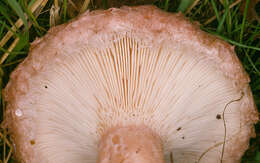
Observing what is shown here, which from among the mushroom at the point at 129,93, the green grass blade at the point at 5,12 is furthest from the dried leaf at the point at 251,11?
the green grass blade at the point at 5,12

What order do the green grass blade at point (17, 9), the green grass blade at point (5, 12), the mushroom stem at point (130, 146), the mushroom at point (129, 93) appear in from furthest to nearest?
1. the green grass blade at point (5, 12)
2. the green grass blade at point (17, 9)
3. the mushroom stem at point (130, 146)
4. the mushroom at point (129, 93)

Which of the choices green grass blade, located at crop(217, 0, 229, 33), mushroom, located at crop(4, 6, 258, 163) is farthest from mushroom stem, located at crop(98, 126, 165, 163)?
green grass blade, located at crop(217, 0, 229, 33)

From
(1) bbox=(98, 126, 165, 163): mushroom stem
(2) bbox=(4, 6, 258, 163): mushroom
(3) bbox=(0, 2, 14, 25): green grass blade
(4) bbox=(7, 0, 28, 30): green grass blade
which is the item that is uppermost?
(3) bbox=(0, 2, 14, 25): green grass blade

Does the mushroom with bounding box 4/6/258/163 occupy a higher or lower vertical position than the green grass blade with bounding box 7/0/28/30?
lower

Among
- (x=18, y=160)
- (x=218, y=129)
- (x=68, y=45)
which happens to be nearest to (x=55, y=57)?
(x=68, y=45)

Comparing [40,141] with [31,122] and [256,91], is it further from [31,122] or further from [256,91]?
[256,91]

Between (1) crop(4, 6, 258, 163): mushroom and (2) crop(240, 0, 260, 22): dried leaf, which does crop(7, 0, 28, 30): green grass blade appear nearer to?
(1) crop(4, 6, 258, 163): mushroom

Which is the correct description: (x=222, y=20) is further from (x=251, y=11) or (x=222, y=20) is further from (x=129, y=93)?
(x=129, y=93)

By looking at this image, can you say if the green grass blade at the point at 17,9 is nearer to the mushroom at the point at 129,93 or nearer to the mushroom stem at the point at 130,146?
the mushroom at the point at 129,93
